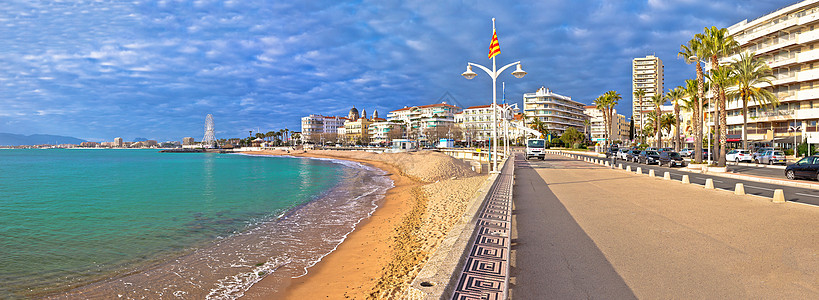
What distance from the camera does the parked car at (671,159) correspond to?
1280 inches

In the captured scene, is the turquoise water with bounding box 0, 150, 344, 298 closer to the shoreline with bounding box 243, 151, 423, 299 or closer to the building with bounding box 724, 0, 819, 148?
the shoreline with bounding box 243, 151, 423, 299

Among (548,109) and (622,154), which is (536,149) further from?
(548,109)

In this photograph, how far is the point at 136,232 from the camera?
12586 millimetres

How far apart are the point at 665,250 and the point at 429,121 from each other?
13185 centimetres

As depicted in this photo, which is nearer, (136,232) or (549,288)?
(549,288)

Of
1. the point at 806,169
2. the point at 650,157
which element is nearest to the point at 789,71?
the point at 650,157

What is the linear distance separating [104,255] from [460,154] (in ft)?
150

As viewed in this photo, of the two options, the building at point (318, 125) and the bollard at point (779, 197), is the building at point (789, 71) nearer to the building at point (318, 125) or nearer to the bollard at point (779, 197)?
the bollard at point (779, 197)

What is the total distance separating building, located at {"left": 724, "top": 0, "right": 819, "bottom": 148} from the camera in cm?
4231

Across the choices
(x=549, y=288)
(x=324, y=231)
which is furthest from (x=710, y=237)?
(x=324, y=231)

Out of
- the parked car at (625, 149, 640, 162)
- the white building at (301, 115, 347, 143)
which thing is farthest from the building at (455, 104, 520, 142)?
the parked car at (625, 149, 640, 162)

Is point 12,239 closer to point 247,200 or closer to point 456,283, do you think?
point 247,200

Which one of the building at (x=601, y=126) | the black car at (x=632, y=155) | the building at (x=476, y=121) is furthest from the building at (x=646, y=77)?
the black car at (x=632, y=155)

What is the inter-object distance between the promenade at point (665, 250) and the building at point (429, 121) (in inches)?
4318
